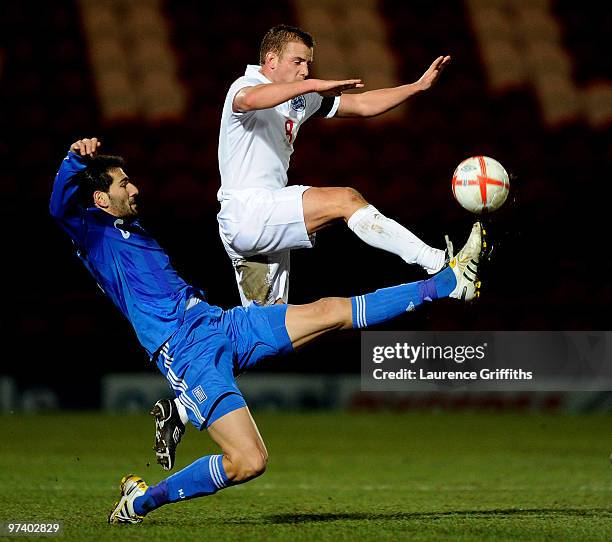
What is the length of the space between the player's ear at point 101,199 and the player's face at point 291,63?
1.10 meters

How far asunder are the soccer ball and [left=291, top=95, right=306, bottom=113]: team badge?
1086 mm

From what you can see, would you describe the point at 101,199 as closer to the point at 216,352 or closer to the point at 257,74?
the point at 216,352

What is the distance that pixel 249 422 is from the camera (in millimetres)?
4984

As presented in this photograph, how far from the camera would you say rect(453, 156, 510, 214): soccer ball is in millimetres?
5234

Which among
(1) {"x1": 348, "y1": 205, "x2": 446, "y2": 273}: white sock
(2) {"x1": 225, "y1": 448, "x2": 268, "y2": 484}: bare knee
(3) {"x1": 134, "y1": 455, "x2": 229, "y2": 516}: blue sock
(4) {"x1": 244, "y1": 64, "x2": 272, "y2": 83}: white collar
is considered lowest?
(3) {"x1": 134, "y1": 455, "x2": 229, "y2": 516}: blue sock

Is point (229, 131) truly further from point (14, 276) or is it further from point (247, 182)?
point (14, 276)

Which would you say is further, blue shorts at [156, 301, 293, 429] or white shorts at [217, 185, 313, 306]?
white shorts at [217, 185, 313, 306]

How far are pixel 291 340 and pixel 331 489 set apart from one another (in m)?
2.07

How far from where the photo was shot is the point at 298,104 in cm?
594

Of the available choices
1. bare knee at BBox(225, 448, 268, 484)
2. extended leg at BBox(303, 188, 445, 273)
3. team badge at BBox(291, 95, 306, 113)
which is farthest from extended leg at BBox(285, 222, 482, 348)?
team badge at BBox(291, 95, 306, 113)

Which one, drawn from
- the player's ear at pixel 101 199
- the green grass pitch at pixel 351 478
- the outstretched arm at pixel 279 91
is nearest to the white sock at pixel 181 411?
the green grass pitch at pixel 351 478

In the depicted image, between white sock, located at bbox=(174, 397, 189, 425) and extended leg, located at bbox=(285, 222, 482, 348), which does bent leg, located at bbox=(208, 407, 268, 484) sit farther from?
extended leg, located at bbox=(285, 222, 482, 348)

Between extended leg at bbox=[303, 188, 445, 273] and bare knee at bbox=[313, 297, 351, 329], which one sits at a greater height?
extended leg at bbox=[303, 188, 445, 273]

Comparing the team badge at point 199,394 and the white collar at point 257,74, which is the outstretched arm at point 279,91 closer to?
the white collar at point 257,74
